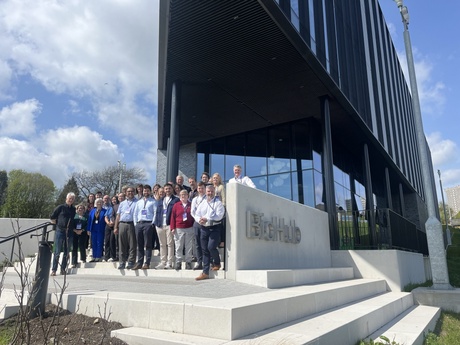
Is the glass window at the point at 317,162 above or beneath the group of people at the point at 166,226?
above

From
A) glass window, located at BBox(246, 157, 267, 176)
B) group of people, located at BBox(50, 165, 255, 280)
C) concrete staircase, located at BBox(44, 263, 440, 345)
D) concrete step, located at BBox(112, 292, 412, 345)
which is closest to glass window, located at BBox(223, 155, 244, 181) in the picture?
glass window, located at BBox(246, 157, 267, 176)

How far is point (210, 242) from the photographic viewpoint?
701 centimetres

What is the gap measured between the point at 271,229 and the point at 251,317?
14.1 feet

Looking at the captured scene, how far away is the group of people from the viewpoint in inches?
279

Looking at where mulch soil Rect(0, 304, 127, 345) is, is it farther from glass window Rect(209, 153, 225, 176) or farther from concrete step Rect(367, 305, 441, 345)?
glass window Rect(209, 153, 225, 176)

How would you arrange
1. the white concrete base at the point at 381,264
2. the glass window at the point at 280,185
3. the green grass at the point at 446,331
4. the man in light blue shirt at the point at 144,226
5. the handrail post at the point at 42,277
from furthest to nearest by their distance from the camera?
the glass window at the point at 280,185 < the white concrete base at the point at 381,264 < the man in light blue shirt at the point at 144,226 < the green grass at the point at 446,331 < the handrail post at the point at 42,277

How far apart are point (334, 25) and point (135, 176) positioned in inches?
1496

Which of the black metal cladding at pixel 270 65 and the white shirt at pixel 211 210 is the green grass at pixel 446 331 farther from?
the black metal cladding at pixel 270 65

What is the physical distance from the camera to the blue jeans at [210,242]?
276 inches

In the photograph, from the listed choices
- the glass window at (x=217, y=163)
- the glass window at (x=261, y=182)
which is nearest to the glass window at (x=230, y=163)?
the glass window at (x=217, y=163)

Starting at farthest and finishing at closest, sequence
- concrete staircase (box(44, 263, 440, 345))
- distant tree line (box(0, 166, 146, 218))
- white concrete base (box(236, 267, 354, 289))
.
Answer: distant tree line (box(0, 166, 146, 218)) → white concrete base (box(236, 267, 354, 289)) → concrete staircase (box(44, 263, 440, 345))

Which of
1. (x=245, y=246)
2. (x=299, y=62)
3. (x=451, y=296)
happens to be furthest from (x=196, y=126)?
(x=451, y=296)

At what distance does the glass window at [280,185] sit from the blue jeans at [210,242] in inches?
376

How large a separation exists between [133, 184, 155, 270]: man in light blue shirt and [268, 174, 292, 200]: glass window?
29.2 feet
